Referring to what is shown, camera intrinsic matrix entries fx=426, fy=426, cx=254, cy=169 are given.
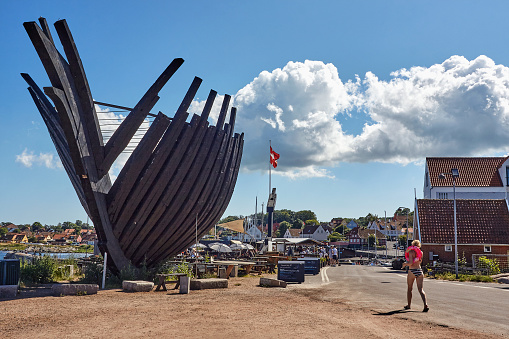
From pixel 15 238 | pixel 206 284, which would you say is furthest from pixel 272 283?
pixel 15 238

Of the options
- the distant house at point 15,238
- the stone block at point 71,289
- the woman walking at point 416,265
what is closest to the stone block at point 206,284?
the stone block at point 71,289

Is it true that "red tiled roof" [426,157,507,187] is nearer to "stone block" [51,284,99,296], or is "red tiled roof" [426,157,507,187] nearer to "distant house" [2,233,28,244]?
"stone block" [51,284,99,296]

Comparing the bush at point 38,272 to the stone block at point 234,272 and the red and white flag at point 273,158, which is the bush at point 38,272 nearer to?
the stone block at point 234,272

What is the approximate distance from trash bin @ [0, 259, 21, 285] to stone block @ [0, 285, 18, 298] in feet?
3.54

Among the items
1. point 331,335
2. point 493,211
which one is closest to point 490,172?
point 493,211

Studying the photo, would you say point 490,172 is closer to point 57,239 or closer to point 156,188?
point 156,188

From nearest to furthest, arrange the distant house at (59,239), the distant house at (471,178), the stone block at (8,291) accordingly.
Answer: the stone block at (8,291)
the distant house at (471,178)
the distant house at (59,239)

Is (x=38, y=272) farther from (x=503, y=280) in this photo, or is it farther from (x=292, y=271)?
(x=503, y=280)

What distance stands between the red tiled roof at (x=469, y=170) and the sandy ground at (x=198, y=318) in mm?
35024

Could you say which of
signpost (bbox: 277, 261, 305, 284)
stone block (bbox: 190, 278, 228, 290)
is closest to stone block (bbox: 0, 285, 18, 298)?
stone block (bbox: 190, 278, 228, 290)

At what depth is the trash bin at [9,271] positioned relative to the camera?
40.5 ft

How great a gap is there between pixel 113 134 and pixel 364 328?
9.67 metres

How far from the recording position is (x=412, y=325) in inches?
313

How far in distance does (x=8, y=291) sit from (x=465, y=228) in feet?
90.2
